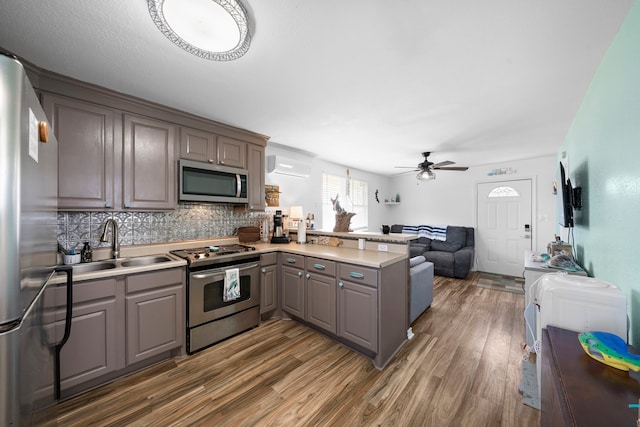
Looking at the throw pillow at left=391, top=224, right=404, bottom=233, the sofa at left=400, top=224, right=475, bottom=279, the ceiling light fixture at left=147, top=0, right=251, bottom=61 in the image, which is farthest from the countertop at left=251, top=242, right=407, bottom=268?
the throw pillow at left=391, top=224, right=404, bottom=233

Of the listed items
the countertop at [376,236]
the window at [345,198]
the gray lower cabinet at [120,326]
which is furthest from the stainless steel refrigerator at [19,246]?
the window at [345,198]

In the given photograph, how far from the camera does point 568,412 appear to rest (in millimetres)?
735

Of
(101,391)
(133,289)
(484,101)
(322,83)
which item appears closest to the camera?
(101,391)

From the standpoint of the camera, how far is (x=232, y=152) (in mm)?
2941

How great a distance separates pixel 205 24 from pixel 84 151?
1.64 m

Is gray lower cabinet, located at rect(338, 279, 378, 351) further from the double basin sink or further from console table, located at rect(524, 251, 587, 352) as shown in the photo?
the double basin sink

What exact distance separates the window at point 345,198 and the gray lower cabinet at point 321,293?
2.32m

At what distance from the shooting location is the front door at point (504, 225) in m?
4.77

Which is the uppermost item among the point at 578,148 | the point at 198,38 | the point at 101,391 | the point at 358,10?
the point at 358,10

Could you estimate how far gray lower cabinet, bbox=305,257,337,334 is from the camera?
7.48ft

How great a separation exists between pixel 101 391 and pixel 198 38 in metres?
2.54

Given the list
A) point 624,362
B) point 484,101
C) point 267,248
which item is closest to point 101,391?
point 267,248

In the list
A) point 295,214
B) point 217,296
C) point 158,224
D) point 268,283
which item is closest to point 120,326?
point 217,296

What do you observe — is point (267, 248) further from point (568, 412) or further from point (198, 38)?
point (568, 412)
